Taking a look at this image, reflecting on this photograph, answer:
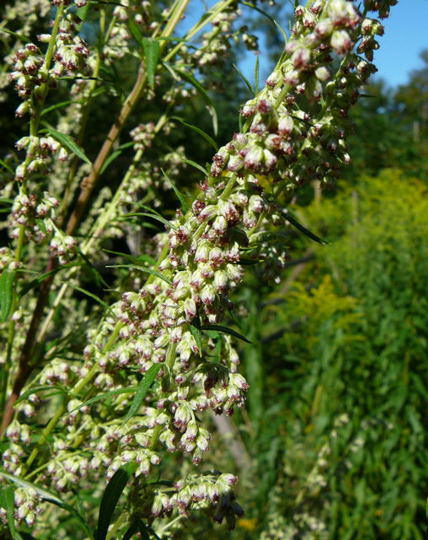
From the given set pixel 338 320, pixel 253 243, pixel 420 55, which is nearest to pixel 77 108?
pixel 253 243

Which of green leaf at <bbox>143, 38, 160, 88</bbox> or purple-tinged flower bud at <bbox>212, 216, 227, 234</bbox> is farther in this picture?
green leaf at <bbox>143, 38, 160, 88</bbox>

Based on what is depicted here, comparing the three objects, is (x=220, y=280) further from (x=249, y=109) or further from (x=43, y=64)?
(x=43, y=64)

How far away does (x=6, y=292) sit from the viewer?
1.29m

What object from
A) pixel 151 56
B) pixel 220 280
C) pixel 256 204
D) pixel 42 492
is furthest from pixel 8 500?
pixel 151 56

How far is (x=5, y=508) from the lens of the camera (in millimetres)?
1079

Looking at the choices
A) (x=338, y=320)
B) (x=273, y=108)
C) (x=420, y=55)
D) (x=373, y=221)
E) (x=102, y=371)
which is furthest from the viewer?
(x=420, y=55)

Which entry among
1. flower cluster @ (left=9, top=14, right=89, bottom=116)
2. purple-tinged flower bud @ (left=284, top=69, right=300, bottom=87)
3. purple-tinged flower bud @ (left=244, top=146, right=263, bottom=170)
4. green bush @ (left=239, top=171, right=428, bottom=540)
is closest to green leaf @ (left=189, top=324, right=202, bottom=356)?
purple-tinged flower bud @ (left=244, top=146, right=263, bottom=170)

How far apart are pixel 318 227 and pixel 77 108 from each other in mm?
6606

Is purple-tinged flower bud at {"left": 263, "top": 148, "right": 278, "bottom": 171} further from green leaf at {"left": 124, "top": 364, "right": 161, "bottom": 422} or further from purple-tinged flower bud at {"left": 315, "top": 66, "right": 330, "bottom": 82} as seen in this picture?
green leaf at {"left": 124, "top": 364, "right": 161, "bottom": 422}

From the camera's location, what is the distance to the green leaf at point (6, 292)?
1.24m

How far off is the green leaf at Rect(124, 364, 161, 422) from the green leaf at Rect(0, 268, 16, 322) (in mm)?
403

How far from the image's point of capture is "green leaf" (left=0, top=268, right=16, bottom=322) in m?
1.24

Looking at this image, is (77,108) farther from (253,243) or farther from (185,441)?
(185,441)

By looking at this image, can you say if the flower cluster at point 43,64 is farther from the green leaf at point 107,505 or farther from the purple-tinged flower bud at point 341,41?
the green leaf at point 107,505
